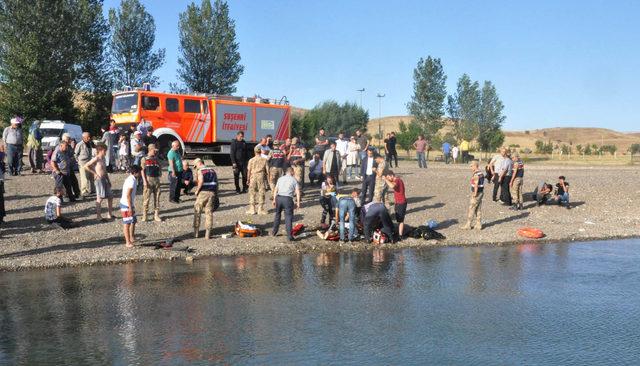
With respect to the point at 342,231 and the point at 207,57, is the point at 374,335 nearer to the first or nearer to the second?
the point at 342,231

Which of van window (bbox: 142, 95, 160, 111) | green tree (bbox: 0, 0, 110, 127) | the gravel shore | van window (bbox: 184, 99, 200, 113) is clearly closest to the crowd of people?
the gravel shore

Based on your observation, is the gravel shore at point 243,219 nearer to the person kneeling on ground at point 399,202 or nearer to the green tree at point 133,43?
the person kneeling on ground at point 399,202

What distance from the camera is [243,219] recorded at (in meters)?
16.1

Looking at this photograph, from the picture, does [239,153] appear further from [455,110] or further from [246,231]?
[455,110]

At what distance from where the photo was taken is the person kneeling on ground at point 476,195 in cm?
1566

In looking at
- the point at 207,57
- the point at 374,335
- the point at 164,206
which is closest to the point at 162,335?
the point at 374,335

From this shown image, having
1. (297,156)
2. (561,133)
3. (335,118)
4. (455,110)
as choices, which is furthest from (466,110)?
(561,133)

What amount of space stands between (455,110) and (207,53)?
26.1 m

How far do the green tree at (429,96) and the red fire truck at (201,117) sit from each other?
31.7 m

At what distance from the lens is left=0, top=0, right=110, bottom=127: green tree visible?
121ft

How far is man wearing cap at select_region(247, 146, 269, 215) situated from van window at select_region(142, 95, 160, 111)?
9.60m

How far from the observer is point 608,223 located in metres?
17.8

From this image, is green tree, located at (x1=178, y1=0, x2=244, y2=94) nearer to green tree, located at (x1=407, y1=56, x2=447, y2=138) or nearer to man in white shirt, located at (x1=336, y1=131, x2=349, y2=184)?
green tree, located at (x1=407, y1=56, x2=447, y2=138)

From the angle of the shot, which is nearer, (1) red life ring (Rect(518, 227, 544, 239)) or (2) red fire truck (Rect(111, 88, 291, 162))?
(1) red life ring (Rect(518, 227, 544, 239))
